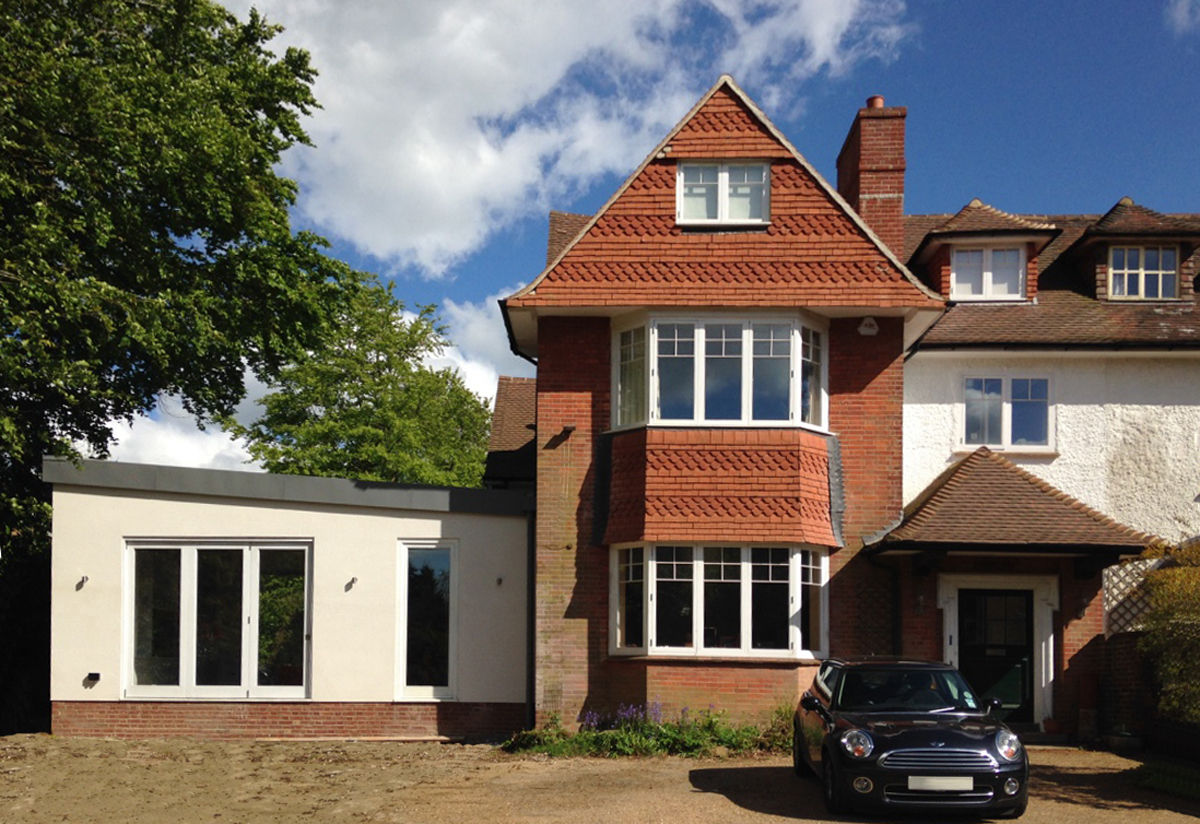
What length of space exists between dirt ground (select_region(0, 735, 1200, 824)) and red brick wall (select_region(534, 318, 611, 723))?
162 cm

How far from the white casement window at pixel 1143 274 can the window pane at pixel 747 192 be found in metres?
6.99

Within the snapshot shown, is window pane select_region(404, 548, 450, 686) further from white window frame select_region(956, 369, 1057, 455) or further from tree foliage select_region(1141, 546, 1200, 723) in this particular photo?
tree foliage select_region(1141, 546, 1200, 723)

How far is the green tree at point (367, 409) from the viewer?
38562 millimetres

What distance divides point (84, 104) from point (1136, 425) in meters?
17.3

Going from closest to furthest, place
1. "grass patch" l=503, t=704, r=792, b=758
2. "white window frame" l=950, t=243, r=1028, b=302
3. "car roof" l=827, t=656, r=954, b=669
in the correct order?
"car roof" l=827, t=656, r=954, b=669 → "grass patch" l=503, t=704, r=792, b=758 → "white window frame" l=950, t=243, r=1028, b=302

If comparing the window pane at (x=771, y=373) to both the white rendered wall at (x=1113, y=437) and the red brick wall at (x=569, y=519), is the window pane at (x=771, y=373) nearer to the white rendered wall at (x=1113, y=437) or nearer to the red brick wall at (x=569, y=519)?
the red brick wall at (x=569, y=519)

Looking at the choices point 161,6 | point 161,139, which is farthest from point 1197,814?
point 161,6

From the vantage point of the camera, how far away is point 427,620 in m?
17.4

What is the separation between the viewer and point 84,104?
17.8 metres

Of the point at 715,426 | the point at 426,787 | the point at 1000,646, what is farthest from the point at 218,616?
the point at 1000,646

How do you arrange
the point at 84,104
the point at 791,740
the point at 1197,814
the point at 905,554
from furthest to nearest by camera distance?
the point at 84,104 → the point at 905,554 → the point at 791,740 → the point at 1197,814

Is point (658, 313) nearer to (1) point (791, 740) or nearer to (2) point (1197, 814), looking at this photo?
(1) point (791, 740)

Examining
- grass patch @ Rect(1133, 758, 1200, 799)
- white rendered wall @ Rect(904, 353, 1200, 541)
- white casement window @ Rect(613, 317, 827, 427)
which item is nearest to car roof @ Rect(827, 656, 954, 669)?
grass patch @ Rect(1133, 758, 1200, 799)

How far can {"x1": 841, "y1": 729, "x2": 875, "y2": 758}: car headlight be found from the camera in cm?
1080
